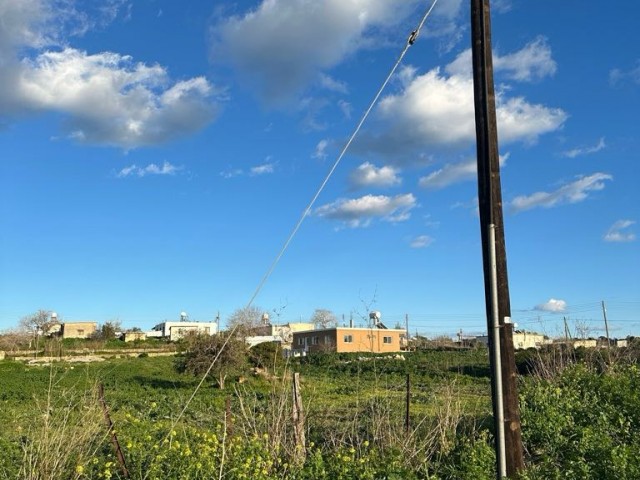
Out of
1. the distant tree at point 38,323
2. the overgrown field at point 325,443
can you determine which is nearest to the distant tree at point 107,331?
the distant tree at point 38,323

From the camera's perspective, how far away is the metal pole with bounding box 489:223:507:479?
21.3 ft

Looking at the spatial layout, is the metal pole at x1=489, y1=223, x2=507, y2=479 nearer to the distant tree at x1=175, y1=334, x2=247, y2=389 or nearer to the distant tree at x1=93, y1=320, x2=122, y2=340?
the distant tree at x1=175, y1=334, x2=247, y2=389

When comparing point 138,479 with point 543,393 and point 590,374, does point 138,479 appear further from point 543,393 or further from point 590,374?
point 590,374

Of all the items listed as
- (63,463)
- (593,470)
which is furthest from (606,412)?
(63,463)

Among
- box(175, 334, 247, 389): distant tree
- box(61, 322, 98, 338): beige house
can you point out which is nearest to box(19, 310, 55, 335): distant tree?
box(61, 322, 98, 338): beige house

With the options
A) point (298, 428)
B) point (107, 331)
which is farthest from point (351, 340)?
point (298, 428)

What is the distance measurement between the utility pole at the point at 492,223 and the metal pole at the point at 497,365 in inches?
0.4

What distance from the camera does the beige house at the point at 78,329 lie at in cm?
9812

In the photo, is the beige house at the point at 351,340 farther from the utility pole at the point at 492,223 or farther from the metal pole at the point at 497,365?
the metal pole at the point at 497,365

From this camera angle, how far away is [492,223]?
7125mm

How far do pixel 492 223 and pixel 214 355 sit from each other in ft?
76.1

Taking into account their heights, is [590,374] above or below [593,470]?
above

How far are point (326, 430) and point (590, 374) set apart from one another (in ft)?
18.8

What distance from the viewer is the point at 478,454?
7613 millimetres
